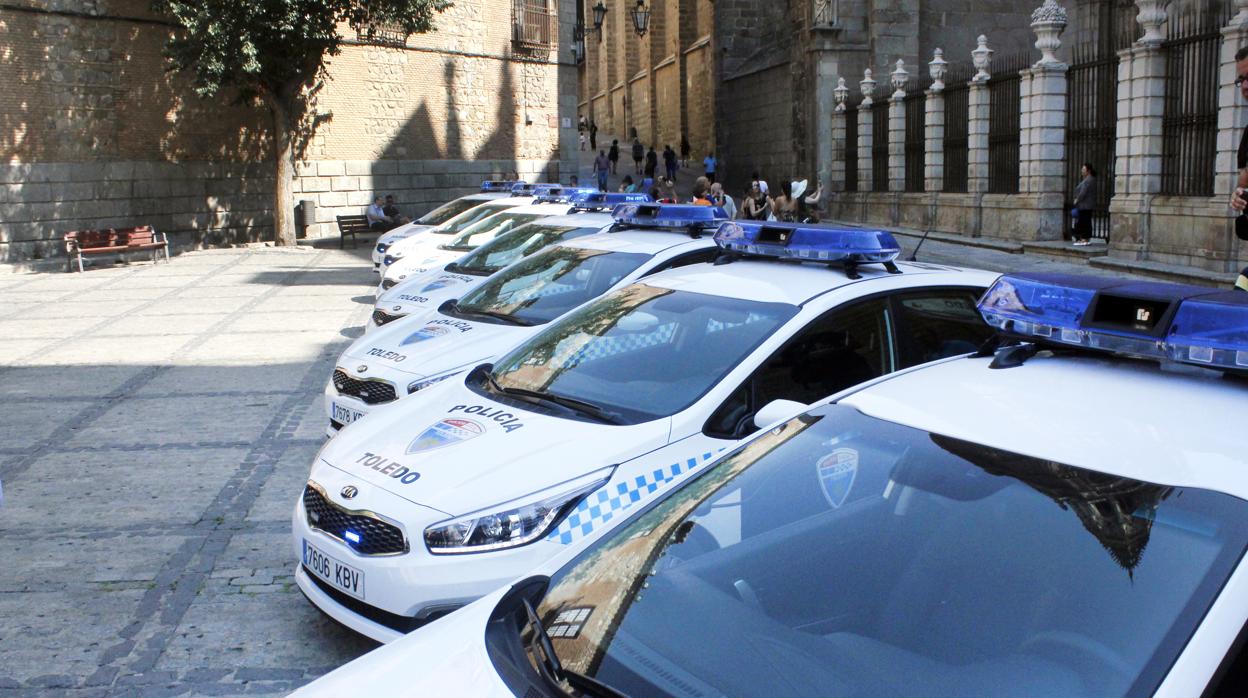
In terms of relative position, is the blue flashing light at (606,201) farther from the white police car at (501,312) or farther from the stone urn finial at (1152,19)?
the stone urn finial at (1152,19)

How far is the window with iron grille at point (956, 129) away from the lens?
22281 millimetres

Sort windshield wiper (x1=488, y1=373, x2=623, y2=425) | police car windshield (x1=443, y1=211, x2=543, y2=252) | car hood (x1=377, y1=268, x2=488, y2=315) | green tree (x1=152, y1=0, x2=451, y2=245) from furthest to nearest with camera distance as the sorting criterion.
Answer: green tree (x1=152, y1=0, x2=451, y2=245) → police car windshield (x1=443, y1=211, x2=543, y2=252) → car hood (x1=377, y1=268, x2=488, y2=315) → windshield wiper (x1=488, y1=373, x2=623, y2=425)

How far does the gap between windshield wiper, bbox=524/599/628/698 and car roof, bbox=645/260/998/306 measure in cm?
276

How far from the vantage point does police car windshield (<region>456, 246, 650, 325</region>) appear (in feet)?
23.5

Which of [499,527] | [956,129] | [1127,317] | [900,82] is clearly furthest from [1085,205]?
[1127,317]

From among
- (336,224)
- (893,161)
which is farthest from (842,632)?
(336,224)

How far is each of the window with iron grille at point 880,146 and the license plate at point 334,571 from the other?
78.3 feet

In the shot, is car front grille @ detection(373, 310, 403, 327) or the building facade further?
the building facade

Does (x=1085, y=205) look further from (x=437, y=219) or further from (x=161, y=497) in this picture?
(x=161, y=497)

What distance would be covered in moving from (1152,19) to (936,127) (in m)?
7.64

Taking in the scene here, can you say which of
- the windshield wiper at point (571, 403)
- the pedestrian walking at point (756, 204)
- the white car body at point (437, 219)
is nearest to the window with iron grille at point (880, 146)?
the pedestrian walking at point (756, 204)

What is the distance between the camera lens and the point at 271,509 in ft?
21.3

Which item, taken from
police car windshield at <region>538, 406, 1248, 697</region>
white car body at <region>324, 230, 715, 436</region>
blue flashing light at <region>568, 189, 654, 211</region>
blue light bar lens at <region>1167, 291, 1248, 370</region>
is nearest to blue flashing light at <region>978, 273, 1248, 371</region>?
blue light bar lens at <region>1167, 291, 1248, 370</region>

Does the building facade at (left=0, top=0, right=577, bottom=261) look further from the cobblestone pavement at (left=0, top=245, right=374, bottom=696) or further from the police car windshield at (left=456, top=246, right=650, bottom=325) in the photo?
the police car windshield at (left=456, top=246, right=650, bottom=325)
